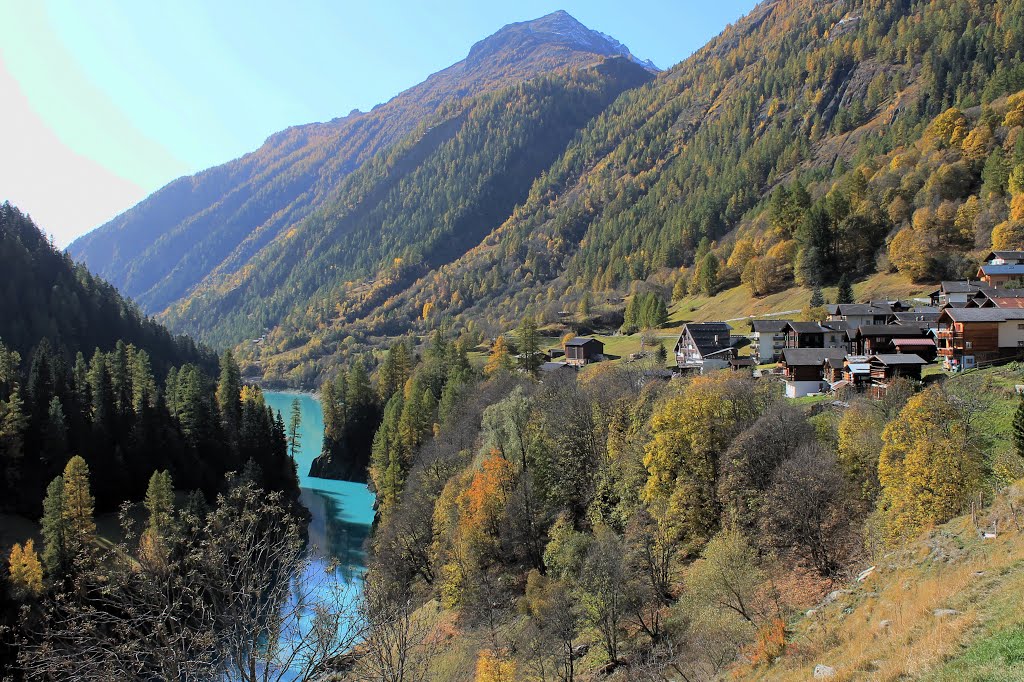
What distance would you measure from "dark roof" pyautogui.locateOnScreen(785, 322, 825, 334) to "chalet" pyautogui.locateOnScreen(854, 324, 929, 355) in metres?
6.90

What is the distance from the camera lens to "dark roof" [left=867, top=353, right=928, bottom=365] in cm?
5156

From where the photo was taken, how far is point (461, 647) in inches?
1842

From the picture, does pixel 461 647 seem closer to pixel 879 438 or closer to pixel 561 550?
pixel 561 550

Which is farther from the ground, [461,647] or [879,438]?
[879,438]

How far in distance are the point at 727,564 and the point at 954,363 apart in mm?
30999

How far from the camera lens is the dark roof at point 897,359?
169 feet

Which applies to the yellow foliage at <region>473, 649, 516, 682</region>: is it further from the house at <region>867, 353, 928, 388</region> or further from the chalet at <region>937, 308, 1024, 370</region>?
the chalet at <region>937, 308, 1024, 370</region>

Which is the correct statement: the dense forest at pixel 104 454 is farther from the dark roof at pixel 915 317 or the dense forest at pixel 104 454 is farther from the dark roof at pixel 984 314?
the dark roof at pixel 915 317

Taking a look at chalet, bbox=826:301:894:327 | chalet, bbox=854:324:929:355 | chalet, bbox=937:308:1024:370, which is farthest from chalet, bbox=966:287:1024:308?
chalet, bbox=826:301:894:327

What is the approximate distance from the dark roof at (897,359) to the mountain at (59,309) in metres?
133

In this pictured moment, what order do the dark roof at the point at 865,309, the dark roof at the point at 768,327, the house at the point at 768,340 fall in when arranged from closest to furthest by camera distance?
1. the dark roof at the point at 865,309
2. the dark roof at the point at 768,327
3. the house at the point at 768,340

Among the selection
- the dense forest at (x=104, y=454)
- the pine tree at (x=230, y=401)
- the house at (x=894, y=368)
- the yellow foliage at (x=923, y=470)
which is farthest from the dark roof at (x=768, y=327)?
the pine tree at (x=230, y=401)

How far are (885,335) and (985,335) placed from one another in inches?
328

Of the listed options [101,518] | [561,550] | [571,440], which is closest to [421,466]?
[571,440]
